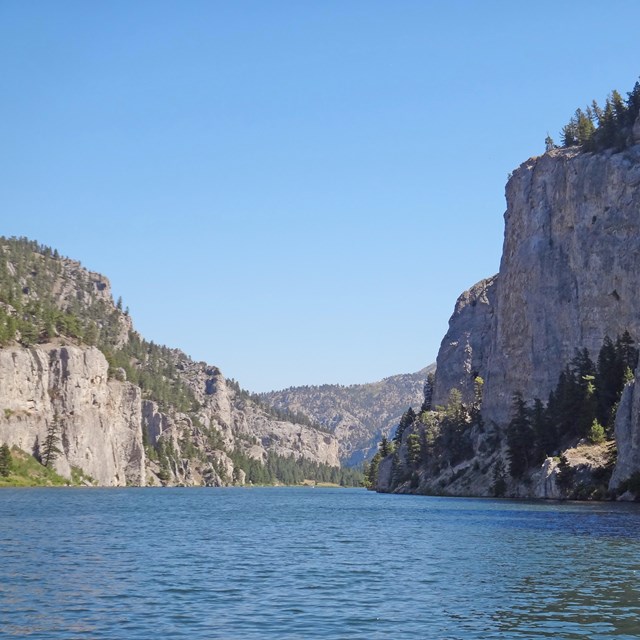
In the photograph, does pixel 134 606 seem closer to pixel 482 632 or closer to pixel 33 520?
pixel 482 632

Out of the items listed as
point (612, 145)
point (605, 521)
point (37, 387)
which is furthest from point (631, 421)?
point (37, 387)

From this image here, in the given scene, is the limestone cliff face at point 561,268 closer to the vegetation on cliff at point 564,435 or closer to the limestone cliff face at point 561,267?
the limestone cliff face at point 561,267

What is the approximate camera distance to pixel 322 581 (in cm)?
3684

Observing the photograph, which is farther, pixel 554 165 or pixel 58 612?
pixel 554 165

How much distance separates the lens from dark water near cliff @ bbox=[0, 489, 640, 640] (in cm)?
2742

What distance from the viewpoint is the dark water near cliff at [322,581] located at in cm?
2742

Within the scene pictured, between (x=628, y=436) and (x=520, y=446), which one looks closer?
(x=628, y=436)

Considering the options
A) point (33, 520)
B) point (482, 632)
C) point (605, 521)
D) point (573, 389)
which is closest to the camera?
point (482, 632)

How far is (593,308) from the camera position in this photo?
455 feet

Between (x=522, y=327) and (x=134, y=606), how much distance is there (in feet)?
446

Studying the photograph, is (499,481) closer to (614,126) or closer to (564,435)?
(564,435)

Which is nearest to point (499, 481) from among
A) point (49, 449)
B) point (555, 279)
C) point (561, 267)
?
point (555, 279)

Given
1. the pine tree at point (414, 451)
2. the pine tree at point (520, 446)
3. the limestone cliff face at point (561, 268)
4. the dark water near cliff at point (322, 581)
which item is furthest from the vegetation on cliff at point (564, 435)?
the dark water near cliff at point (322, 581)

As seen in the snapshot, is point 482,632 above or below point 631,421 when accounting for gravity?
below
